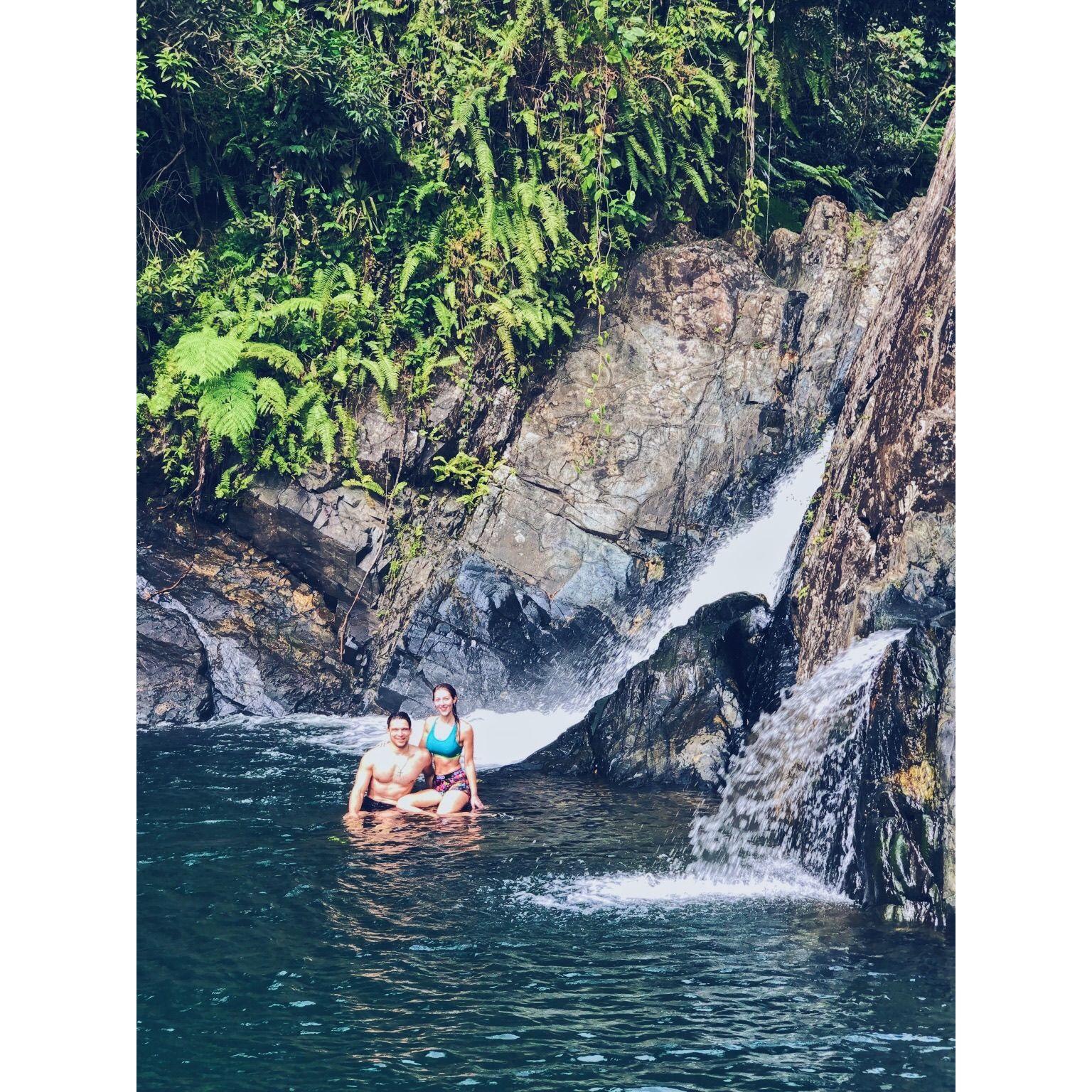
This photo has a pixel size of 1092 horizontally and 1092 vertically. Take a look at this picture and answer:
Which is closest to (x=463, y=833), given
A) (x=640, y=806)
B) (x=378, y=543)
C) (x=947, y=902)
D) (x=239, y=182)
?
(x=640, y=806)

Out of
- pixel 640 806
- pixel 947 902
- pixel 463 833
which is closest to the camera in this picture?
pixel 947 902

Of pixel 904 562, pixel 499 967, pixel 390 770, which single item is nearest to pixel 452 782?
pixel 390 770

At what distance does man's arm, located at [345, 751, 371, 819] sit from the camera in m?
7.19

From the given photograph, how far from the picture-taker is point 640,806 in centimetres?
744

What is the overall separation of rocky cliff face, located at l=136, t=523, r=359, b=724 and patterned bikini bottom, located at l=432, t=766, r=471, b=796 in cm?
216

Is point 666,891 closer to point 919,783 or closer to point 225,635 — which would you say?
point 919,783

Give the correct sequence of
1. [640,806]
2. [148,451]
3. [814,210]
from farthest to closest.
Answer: [814,210] < [148,451] < [640,806]

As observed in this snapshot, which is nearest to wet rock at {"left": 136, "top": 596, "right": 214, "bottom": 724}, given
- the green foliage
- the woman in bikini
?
the green foliage

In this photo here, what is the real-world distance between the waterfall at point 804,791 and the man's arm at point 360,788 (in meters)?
2.02

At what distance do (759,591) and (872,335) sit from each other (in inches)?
79.4

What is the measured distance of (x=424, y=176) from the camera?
392 inches

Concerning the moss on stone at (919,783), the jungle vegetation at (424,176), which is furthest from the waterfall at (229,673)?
the moss on stone at (919,783)

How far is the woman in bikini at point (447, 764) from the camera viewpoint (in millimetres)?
7375
